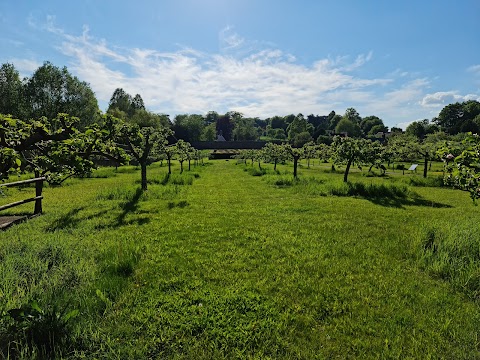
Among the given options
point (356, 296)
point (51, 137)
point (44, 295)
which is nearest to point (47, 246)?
point (44, 295)

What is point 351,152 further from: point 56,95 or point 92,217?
point 56,95

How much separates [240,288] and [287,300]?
81 cm

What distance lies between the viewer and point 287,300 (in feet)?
14.4

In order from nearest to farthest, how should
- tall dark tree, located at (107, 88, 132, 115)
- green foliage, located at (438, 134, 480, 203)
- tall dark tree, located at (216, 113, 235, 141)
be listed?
1. green foliage, located at (438, 134, 480, 203)
2. tall dark tree, located at (107, 88, 132, 115)
3. tall dark tree, located at (216, 113, 235, 141)

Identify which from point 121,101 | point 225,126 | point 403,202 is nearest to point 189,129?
point 121,101

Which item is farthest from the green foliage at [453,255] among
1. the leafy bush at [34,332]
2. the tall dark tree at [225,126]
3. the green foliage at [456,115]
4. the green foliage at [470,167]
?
the tall dark tree at [225,126]

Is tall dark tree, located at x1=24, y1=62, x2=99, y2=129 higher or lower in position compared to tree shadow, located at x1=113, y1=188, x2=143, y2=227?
higher

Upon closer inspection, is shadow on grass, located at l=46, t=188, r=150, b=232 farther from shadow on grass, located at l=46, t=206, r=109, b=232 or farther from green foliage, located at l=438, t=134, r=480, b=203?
green foliage, located at l=438, t=134, r=480, b=203

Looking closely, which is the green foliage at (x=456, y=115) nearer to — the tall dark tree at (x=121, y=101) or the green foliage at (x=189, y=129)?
the green foliage at (x=189, y=129)

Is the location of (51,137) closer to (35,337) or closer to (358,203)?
(35,337)

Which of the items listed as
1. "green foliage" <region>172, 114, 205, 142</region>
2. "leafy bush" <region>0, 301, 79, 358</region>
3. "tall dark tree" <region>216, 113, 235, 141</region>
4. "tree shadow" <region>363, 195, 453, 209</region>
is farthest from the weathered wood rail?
"tall dark tree" <region>216, 113, 235, 141</region>

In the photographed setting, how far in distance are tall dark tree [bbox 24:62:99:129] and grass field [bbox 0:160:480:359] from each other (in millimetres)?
36072

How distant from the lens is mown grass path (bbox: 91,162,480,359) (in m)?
3.39

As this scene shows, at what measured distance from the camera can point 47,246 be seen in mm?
5555
